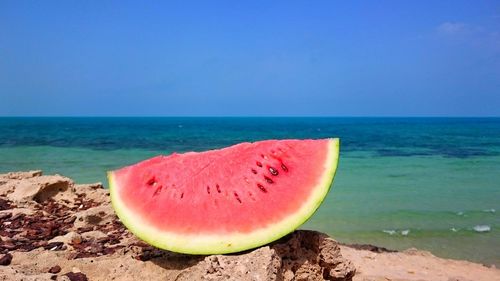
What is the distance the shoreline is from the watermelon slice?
0.34 feet

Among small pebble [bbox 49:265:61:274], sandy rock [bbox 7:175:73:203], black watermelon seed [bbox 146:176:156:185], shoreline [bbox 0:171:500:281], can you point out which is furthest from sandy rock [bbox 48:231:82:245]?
sandy rock [bbox 7:175:73:203]

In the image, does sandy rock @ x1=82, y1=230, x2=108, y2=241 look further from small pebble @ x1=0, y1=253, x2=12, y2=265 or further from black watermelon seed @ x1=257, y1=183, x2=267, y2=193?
black watermelon seed @ x1=257, y1=183, x2=267, y2=193

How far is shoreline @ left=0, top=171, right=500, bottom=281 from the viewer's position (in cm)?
168

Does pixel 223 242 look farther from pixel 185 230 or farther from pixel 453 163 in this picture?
pixel 453 163

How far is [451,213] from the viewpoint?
7.05 m

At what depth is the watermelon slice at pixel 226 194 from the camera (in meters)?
1.77

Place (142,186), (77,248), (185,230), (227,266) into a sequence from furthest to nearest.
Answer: (77,248) → (142,186) → (185,230) → (227,266)

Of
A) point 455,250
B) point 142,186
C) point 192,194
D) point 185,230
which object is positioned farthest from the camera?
point 455,250

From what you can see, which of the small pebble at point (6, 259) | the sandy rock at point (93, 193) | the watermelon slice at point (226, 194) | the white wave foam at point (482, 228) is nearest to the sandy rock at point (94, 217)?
the sandy rock at point (93, 193)

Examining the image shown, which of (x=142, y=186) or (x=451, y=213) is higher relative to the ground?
(x=142, y=186)

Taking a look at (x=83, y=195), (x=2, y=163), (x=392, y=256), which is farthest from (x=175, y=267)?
(x=2, y=163)

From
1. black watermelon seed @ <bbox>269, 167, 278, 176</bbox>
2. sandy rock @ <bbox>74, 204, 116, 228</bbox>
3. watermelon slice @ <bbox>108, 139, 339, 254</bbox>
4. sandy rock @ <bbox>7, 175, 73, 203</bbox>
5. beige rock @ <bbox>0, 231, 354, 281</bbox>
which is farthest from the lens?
sandy rock @ <bbox>7, 175, 73, 203</bbox>

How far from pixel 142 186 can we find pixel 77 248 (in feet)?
1.88

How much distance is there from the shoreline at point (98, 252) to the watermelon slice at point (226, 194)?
103mm
